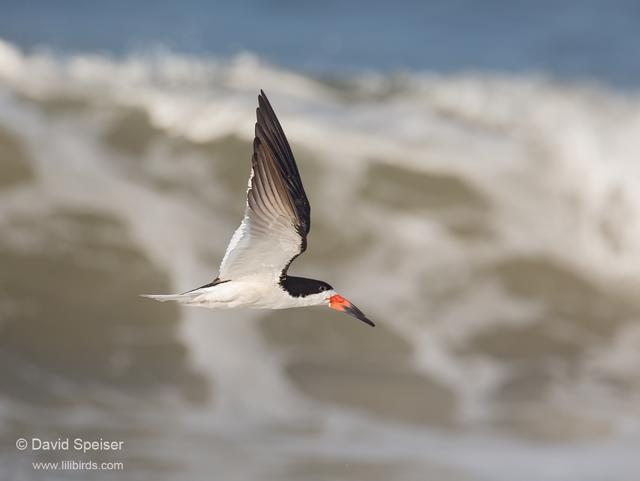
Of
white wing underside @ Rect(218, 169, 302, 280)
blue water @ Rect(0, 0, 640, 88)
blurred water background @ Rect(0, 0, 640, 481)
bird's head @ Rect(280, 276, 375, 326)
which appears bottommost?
bird's head @ Rect(280, 276, 375, 326)

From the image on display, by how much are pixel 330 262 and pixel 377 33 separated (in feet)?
30.3

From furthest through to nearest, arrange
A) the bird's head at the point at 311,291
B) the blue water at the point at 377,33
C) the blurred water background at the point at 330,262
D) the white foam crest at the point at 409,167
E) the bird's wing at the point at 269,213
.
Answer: the blue water at the point at 377,33 → the white foam crest at the point at 409,167 → the blurred water background at the point at 330,262 → the bird's head at the point at 311,291 → the bird's wing at the point at 269,213

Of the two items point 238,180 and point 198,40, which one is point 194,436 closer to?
point 238,180

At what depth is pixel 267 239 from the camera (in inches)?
210

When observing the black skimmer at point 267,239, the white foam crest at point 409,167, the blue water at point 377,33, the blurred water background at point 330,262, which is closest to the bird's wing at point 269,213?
the black skimmer at point 267,239

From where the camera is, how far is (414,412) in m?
9.20

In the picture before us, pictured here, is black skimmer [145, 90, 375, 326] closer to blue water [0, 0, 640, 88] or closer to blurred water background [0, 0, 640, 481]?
blurred water background [0, 0, 640, 481]

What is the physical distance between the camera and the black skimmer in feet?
17.0

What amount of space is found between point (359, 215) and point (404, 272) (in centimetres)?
106

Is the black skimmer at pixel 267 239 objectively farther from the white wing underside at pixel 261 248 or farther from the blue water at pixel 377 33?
the blue water at pixel 377 33

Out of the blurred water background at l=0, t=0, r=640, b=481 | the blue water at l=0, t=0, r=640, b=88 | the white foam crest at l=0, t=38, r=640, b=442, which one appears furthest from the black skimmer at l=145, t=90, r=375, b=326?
the blue water at l=0, t=0, r=640, b=88

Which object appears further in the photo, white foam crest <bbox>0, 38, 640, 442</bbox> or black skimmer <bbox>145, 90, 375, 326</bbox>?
white foam crest <bbox>0, 38, 640, 442</bbox>

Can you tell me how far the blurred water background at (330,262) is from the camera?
8.61 m

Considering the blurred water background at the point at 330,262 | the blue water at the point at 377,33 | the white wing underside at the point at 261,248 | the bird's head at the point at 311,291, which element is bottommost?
the bird's head at the point at 311,291
